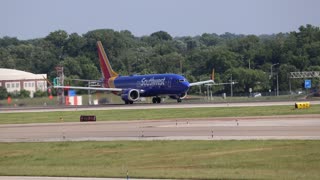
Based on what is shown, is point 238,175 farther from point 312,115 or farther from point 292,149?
point 312,115

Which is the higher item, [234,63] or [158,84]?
[234,63]

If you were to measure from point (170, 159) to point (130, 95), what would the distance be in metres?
65.0

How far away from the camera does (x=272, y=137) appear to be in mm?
41000

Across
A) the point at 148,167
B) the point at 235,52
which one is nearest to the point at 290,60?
→ the point at 235,52

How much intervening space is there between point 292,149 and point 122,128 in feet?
66.9

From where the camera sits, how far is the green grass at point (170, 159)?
29234 mm

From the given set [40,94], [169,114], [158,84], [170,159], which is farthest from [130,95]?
[170,159]

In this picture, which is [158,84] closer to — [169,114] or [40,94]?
[169,114]

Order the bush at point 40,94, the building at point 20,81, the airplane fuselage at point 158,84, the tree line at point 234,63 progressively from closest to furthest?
the airplane fuselage at point 158,84 → the bush at point 40,94 → the tree line at point 234,63 → the building at point 20,81

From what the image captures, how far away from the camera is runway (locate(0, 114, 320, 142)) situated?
43.6m

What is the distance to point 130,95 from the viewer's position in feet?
326

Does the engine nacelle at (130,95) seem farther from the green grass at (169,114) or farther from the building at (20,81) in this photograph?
the building at (20,81)

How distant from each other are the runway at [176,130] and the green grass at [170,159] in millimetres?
3383

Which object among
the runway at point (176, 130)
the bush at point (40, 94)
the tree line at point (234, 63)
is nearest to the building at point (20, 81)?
the tree line at point (234, 63)
